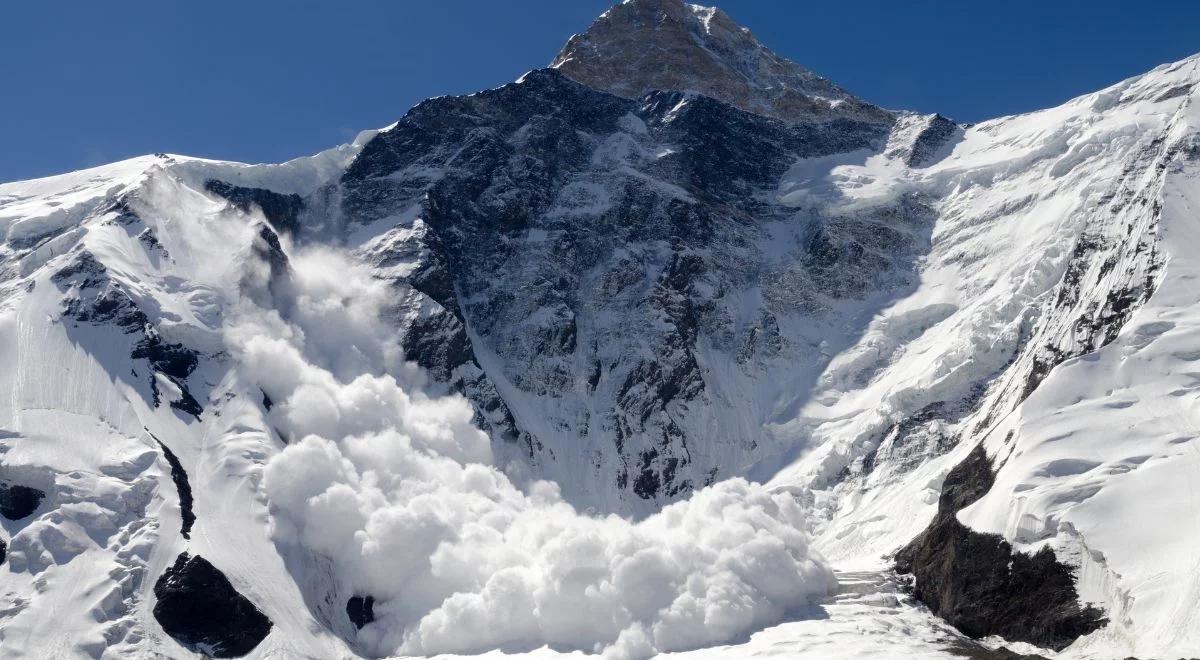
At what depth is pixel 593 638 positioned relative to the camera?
13550 centimetres

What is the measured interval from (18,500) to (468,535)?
2070 inches

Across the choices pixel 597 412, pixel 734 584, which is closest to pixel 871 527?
pixel 734 584

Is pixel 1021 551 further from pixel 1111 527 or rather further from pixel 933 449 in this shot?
pixel 933 449

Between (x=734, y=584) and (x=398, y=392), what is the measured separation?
215ft

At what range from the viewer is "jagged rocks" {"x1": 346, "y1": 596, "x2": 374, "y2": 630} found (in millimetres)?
145125

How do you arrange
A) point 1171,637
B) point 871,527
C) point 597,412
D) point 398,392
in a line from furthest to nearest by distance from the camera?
point 597,412
point 398,392
point 871,527
point 1171,637

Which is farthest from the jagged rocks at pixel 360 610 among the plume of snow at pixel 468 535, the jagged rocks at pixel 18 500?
the jagged rocks at pixel 18 500

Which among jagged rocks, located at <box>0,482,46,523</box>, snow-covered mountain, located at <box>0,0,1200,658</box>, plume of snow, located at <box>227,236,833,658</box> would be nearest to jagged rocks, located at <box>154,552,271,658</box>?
snow-covered mountain, located at <box>0,0,1200,658</box>

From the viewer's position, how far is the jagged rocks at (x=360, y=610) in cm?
→ 14512

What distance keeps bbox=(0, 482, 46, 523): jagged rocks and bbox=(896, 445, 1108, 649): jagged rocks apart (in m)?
97.0

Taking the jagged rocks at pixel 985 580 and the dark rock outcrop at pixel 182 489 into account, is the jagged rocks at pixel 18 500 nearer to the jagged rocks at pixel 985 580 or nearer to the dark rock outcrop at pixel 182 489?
the dark rock outcrop at pixel 182 489

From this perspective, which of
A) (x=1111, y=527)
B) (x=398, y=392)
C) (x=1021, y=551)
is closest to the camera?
(x=1111, y=527)

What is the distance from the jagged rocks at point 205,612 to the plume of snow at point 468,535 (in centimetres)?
1350

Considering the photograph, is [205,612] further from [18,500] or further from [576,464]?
[576,464]
